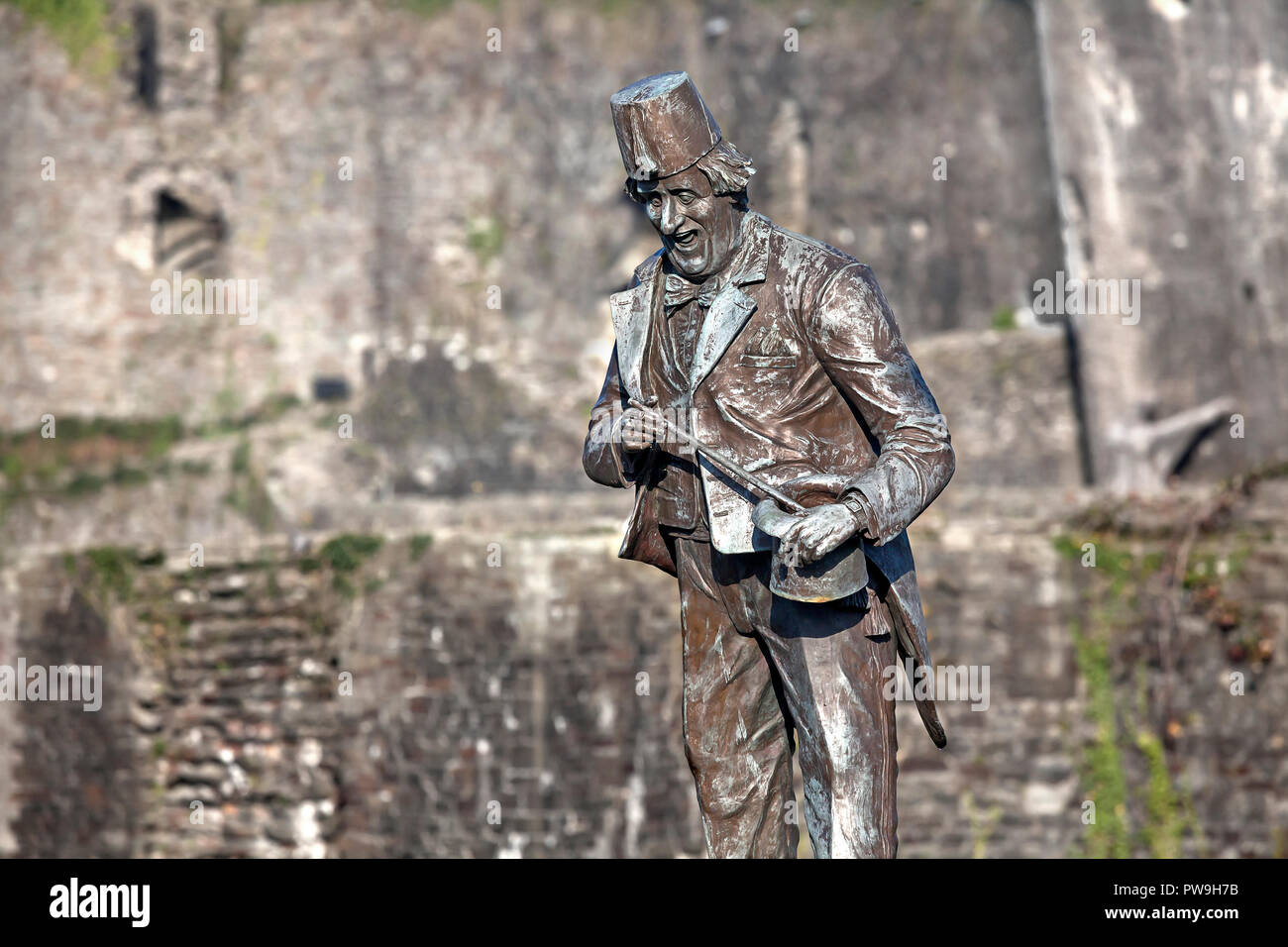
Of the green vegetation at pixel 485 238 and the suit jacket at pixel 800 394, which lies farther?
the green vegetation at pixel 485 238

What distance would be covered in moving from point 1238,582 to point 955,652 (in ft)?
5.96

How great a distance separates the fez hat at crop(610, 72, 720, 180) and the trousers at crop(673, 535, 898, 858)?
0.98 metres

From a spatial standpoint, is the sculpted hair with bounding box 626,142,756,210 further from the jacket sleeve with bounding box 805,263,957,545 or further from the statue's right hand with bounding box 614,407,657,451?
the statue's right hand with bounding box 614,407,657,451

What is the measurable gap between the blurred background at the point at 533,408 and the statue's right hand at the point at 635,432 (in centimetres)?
759

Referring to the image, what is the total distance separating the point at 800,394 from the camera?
4969 millimetres

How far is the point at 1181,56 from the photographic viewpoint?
63.3 feet

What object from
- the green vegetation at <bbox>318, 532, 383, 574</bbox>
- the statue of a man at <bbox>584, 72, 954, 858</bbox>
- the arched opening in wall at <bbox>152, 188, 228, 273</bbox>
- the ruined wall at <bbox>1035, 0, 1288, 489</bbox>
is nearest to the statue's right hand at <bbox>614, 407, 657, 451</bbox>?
the statue of a man at <bbox>584, 72, 954, 858</bbox>

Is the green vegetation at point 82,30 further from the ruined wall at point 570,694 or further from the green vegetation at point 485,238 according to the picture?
the ruined wall at point 570,694

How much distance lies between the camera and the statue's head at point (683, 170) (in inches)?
190

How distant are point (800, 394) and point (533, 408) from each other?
17213 mm

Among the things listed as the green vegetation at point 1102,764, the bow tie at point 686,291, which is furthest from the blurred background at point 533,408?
the bow tie at point 686,291

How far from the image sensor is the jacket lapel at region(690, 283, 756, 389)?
4926 mm

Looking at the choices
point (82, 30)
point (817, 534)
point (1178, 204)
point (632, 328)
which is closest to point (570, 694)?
point (632, 328)

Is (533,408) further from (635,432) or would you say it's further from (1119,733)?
(635,432)
